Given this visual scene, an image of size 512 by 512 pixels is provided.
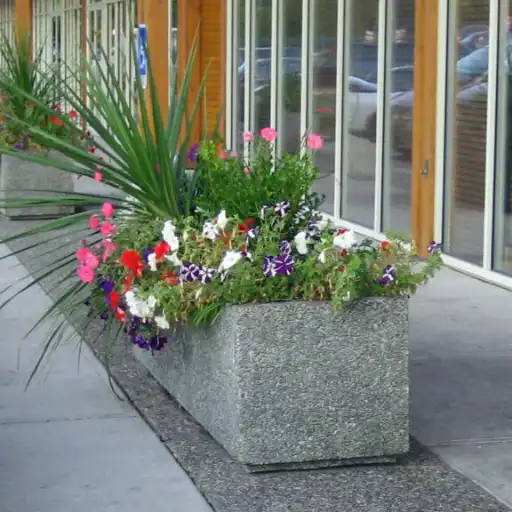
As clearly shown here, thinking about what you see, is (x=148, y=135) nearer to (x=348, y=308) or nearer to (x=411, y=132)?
(x=348, y=308)

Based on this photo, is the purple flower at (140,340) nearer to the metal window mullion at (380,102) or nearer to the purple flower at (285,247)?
the purple flower at (285,247)

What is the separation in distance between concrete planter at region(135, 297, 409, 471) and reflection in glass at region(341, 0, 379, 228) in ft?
22.0

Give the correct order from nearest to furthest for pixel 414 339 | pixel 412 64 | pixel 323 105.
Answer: pixel 414 339 < pixel 412 64 < pixel 323 105

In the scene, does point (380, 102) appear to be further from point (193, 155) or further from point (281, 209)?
point (281, 209)

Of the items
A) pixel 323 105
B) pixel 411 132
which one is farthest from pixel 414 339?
pixel 323 105

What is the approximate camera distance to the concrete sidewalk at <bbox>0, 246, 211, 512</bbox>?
5.01 m

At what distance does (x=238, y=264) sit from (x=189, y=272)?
224 millimetres

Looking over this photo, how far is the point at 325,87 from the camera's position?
1320cm

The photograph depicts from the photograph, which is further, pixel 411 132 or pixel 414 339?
pixel 411 132

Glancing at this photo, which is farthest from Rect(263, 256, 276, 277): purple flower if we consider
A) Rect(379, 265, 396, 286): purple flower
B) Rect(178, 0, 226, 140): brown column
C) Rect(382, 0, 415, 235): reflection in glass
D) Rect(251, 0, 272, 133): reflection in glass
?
Rect(178, 0, 226, 140): brown column

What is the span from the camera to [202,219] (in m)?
5.84

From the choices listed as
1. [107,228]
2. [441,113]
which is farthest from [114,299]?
[441,113]

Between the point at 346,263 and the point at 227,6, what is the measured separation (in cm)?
1203

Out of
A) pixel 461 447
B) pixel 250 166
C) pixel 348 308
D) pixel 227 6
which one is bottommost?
pixel 461 447
